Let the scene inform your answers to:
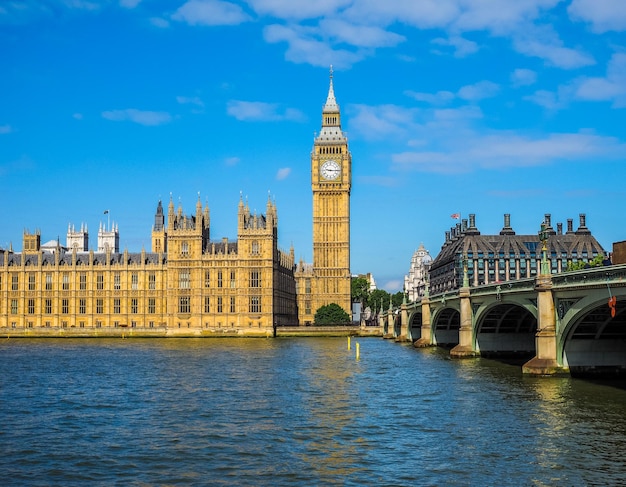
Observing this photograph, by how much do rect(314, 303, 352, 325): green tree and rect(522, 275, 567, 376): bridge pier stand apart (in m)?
101

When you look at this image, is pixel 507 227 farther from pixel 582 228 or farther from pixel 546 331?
pixel 546 331

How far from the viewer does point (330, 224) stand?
166 metres

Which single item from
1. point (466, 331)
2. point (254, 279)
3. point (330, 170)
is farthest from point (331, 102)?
point (466, 331)

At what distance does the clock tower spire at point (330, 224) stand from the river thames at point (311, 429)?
104 m

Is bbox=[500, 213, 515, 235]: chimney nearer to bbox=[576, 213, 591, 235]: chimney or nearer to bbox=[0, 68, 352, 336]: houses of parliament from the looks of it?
bbox=[576, 213, 591, 235]: chimney

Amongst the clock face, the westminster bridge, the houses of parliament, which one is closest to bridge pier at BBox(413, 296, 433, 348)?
the westminster bridge

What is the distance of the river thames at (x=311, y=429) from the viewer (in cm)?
2566

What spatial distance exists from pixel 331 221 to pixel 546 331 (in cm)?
11930

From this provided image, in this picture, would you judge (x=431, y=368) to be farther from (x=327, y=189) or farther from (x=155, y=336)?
(x=327, y=189)

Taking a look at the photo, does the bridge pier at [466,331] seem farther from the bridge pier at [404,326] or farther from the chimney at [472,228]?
the chimney at [472,228]

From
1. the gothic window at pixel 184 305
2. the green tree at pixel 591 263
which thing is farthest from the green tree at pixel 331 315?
the green tree at pixel 591 263

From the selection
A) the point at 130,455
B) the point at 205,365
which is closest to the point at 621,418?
the point at 130,455

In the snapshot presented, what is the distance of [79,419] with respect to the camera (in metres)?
36.8

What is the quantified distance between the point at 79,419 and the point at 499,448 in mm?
19138
